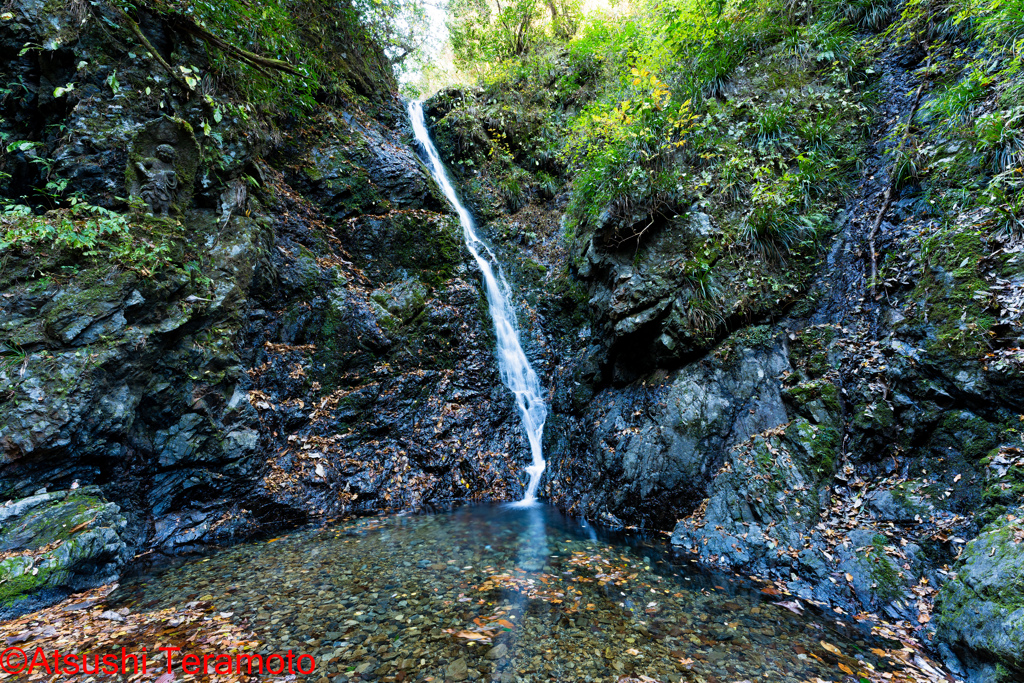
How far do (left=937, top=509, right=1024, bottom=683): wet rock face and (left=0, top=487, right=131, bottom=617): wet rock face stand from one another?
23.7 ft

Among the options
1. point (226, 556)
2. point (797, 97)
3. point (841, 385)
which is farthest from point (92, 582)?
point (797, 97)

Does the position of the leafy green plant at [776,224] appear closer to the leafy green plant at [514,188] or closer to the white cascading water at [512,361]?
the white cascading water at [512,361]

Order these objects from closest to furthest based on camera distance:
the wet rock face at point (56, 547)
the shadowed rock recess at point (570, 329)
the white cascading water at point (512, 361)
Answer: the wet rock face at point (56, 547) < the shadowed rock recess at point (570, 329) < the white cascading water at point (512, 361)

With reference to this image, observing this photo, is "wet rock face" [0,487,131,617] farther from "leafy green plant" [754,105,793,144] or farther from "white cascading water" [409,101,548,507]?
"leafy green plant" [754,105,793,144]

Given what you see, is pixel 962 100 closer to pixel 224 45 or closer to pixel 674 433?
pixel 674 433

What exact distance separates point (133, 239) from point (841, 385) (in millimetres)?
8840

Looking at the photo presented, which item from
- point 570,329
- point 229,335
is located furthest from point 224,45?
point 570,329

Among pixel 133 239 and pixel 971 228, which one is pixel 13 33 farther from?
pixel 971 228

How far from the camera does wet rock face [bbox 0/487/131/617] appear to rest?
3.69 metres

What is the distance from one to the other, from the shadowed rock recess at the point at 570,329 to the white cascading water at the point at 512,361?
0.29 m

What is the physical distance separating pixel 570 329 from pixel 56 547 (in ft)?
24.9

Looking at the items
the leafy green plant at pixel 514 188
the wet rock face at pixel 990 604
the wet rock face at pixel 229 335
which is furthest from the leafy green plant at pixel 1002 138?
the leafy green plant at pixel 514 188

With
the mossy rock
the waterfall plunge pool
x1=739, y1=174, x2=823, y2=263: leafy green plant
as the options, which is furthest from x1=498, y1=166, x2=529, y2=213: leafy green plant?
the waterfall plunge pool

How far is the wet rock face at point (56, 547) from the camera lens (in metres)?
3.69
